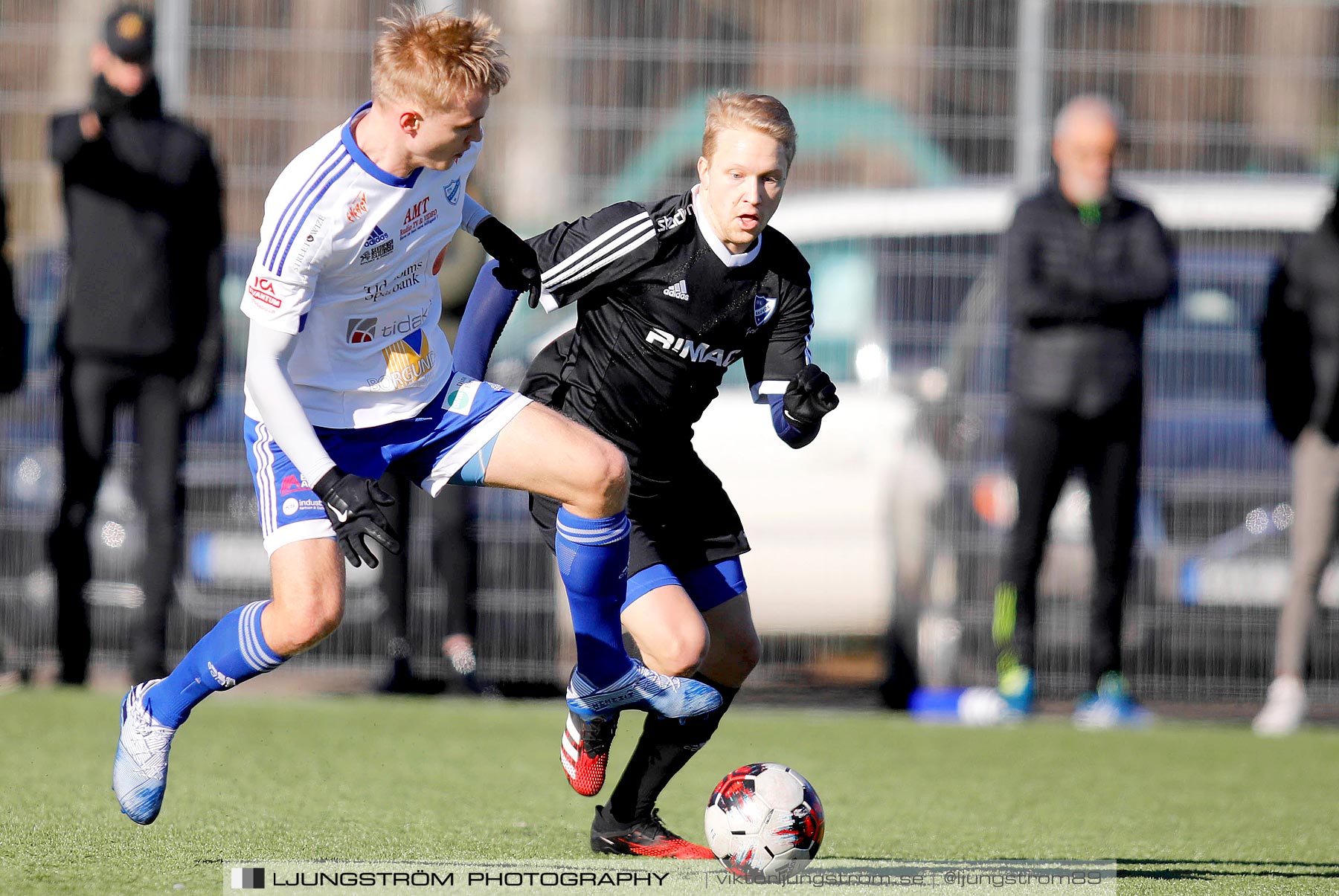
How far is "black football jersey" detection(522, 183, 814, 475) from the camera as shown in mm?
4719

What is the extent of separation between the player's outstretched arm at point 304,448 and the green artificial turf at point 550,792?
83 centimetres

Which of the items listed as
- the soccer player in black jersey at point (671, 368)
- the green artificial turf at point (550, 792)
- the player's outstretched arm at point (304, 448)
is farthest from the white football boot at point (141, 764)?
the soccer player in black jersey at point (671, 368)

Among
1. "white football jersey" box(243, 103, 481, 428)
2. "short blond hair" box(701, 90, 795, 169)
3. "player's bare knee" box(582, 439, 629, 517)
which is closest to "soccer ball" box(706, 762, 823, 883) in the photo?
"player's bare knee" box(582, 439, 629, 517)

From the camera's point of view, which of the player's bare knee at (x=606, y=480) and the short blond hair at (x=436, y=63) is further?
the player's bare knee at (x=606, y=480)

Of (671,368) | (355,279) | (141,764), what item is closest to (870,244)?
(671,368)

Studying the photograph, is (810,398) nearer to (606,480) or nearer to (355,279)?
(606,480)

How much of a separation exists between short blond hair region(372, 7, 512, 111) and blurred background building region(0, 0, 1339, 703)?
3889 mm

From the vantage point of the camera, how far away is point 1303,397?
26.1 feet

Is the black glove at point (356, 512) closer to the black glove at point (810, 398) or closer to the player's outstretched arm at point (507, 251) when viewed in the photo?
the player's outstretched arm at point (507, 251)

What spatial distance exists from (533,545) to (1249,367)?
11.3ft

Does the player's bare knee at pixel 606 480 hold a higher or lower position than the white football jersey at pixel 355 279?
lower

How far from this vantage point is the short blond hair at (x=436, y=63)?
4.18 metres

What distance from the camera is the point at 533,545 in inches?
336

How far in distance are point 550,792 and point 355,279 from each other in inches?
82.5
